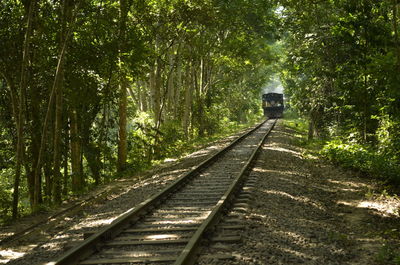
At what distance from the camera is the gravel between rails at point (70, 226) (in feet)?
18.6

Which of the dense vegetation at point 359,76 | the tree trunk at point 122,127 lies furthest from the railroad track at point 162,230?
the tree trunk at point 122,127

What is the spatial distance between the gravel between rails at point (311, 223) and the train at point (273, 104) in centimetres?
4023

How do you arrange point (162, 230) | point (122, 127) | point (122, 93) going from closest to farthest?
point (162, 230) → point (122, 93) → point (122, 127)

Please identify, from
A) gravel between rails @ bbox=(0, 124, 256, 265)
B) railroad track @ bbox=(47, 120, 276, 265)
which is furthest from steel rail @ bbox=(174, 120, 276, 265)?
gravel between rails @ bbox=(0, 124, 256, 265)

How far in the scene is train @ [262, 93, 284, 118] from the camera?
51.3m

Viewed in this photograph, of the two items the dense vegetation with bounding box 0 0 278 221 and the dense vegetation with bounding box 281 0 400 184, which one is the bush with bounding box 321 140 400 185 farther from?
the dense vegetation with bounding box 0 0 278 221

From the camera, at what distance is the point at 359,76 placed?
1337cm

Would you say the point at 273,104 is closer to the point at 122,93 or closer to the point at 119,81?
the point at 122,93

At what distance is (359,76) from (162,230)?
948cm

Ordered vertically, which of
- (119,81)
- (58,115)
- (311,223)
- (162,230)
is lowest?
(311,223)

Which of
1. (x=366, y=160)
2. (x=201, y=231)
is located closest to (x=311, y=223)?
(x=201, y=231)

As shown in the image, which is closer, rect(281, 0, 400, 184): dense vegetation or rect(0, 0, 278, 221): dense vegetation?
rect(281, 0, 400, 184): dense vegetation

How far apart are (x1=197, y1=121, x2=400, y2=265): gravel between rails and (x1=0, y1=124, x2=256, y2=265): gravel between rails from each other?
2087 millimetres

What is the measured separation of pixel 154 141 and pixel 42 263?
47.7 feet
